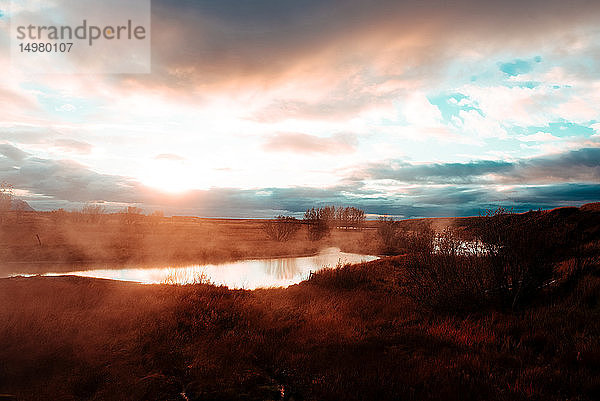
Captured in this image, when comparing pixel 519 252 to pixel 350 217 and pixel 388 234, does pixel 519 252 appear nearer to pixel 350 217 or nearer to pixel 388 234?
pixel 388 234

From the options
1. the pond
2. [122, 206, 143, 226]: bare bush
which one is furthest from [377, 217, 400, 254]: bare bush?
[122, 206, 143, 226]: bare bush

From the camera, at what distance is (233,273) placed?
27.1 m

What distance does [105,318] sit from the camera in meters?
10.1

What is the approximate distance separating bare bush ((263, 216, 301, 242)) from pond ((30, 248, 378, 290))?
54.1 feet

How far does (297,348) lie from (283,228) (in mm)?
44742

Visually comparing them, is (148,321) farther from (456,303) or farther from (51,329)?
(456,303)

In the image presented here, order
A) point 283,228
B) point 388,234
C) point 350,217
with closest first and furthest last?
→ point 388,234
point 283,228
point 350,217

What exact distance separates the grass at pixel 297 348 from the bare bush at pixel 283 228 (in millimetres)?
39017

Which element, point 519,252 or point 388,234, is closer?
point 519,252

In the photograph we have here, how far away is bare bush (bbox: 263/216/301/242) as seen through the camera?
5134 centimetres

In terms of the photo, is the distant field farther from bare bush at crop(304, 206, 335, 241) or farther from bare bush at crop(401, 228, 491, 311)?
bare bush at crop(401, 228, 491, 311)

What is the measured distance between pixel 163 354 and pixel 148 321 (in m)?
2.52

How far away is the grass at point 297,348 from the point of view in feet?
17.9

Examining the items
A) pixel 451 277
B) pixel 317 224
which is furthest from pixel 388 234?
pixel 451 277
